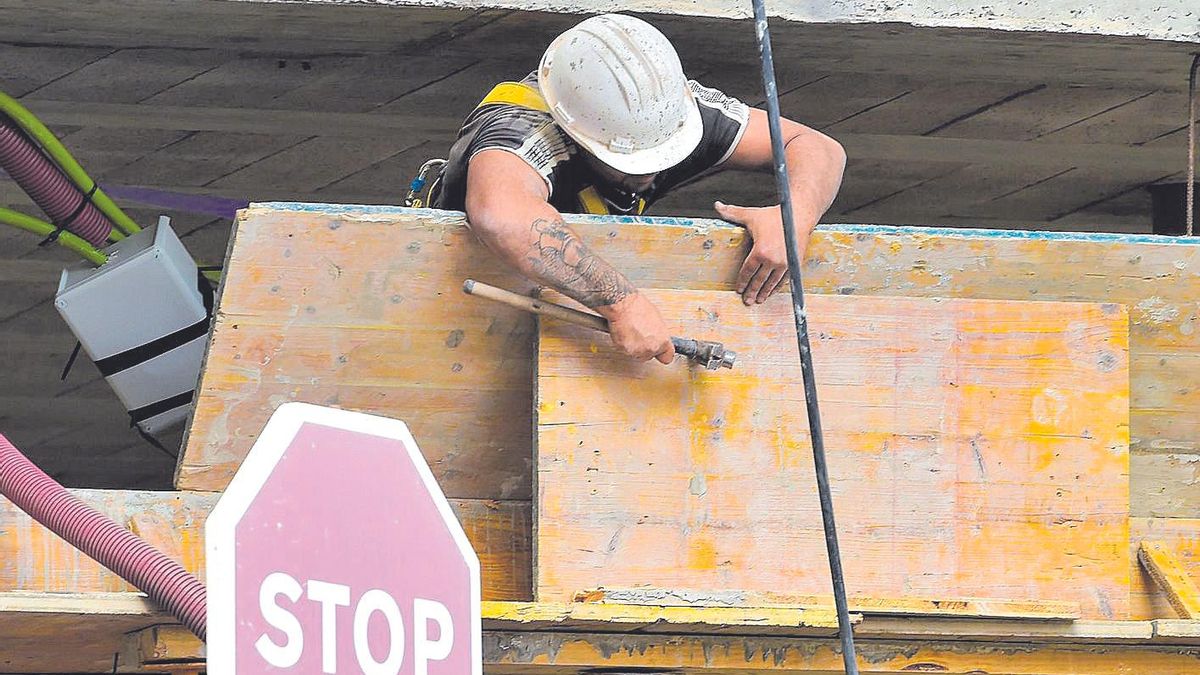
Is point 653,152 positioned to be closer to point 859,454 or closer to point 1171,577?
point 859,454

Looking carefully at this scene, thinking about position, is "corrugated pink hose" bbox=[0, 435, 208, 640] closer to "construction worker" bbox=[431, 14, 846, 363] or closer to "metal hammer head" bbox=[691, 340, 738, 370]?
"construction worker" bbox=[431, 14, 846, 363]

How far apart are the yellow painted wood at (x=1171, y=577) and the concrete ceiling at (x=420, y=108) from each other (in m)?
1.49

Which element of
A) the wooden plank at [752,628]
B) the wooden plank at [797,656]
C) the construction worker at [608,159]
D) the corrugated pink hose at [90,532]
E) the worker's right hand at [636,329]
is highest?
the construction worker at [608,159]

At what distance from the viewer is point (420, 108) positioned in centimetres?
604

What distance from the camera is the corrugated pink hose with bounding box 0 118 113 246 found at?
5547mm

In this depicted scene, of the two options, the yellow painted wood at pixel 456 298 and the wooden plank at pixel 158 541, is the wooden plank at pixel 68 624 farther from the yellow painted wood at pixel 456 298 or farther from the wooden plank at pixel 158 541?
the yellow painted wood at pixel 456 298

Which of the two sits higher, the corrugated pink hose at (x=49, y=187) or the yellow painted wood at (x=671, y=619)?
the corrugated pink hose at (x=49, y=187)

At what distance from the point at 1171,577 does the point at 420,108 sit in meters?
2.86

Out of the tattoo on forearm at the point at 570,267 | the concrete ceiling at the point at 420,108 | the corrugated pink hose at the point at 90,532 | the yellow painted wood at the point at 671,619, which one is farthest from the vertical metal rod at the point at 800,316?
the concrete ceiling at the point at 420,108

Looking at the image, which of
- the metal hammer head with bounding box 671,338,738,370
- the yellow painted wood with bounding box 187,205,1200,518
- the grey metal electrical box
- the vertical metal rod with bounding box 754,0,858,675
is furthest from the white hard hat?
the grey metal electrical box

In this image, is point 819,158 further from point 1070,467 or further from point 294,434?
point 294,434

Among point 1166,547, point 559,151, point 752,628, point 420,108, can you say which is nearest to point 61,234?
point 420,108

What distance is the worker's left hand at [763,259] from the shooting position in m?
4.25

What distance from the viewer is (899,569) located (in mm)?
4234
